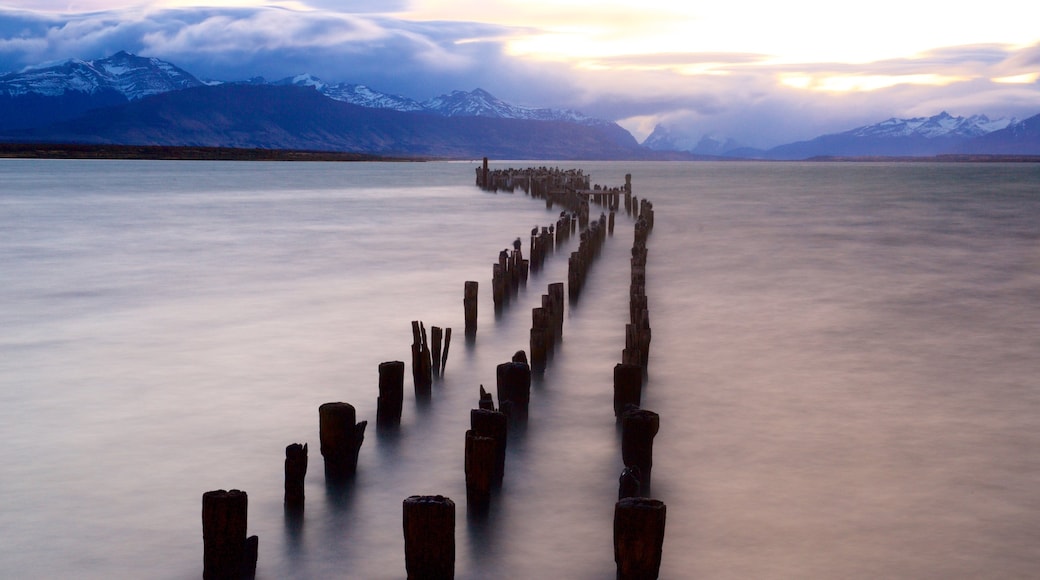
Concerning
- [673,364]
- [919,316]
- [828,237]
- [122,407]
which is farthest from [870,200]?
[122,407]

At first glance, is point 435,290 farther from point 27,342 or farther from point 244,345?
point 27,342

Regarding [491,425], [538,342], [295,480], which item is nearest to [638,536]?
[491,425]

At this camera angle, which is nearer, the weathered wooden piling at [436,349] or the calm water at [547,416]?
the calm water at [547,416]

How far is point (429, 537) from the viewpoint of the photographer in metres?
5.16

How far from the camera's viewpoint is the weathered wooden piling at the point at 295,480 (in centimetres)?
652

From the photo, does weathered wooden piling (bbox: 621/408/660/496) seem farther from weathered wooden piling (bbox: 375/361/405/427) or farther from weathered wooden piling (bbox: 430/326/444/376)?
weathered wooden piling (bbox: 430/326/444/376)

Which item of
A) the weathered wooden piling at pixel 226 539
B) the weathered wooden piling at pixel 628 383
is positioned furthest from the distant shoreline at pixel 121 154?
the weathered wooden piling at pixel 226 539

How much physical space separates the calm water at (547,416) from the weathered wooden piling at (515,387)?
0.23 meters

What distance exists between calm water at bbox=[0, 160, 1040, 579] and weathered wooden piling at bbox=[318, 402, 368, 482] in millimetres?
139

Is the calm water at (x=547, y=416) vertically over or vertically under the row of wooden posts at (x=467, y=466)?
under

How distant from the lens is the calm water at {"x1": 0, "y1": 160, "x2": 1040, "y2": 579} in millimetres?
6188

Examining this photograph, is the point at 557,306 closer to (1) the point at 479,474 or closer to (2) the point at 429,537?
(1) the point at 479,474

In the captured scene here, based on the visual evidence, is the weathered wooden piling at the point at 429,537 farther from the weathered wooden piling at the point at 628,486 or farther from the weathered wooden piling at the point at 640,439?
the weathered wooden piling at the point at 640,439

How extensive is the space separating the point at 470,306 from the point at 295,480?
650 centimetres
